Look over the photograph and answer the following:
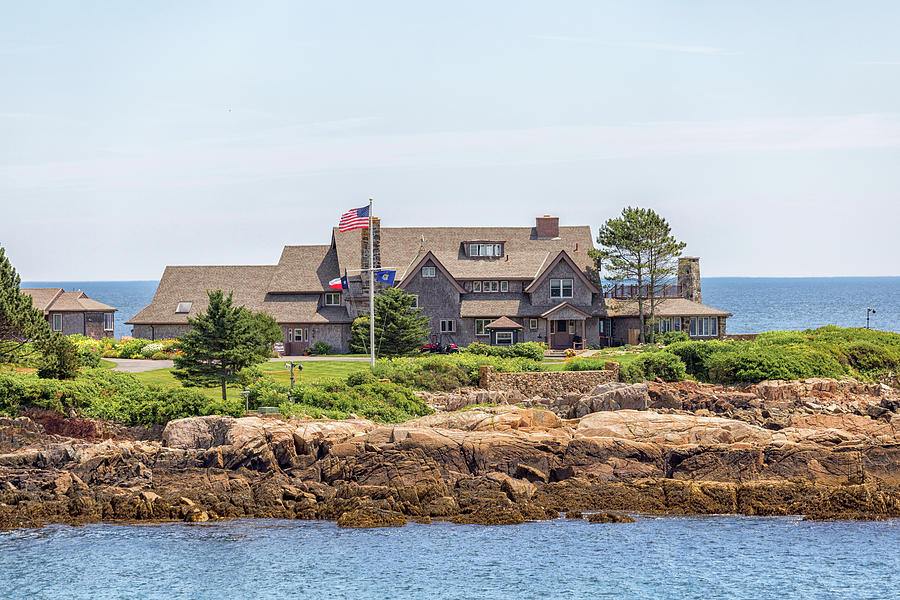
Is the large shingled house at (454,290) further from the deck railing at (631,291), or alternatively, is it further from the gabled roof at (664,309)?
the deck railing at (631,291)

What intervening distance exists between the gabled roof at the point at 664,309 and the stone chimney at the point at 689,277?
2247 mm

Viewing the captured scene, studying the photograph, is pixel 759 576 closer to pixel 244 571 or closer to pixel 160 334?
pixel 244 571

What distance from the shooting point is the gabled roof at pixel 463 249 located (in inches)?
2756

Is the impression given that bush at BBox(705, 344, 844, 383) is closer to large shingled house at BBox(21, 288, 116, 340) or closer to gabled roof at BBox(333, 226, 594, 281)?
gabled roof at BBox(333, 226, 594, 281)

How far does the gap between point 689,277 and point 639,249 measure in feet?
26.8

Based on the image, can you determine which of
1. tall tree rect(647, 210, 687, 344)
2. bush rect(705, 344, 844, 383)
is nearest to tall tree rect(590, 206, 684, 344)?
tall tree rect(647, 210, 687, 344)

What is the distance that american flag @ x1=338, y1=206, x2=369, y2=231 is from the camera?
50031 millimetres

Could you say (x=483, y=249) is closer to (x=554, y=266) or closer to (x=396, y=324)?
(x=554, y=266)

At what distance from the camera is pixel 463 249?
237ft

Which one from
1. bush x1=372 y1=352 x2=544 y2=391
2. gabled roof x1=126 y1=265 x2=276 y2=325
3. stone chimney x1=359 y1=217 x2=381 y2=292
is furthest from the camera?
gabled roof x1=126 y1=265 x2=276 y2=325

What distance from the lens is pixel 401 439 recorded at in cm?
3447

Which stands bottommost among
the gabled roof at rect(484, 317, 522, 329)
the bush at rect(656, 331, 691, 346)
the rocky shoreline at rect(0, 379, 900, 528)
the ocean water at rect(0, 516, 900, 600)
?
the ocean water at rect(0, 516, 900, 600)

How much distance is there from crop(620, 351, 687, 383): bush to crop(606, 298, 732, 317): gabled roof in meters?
17.1

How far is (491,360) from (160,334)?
1111 inches
